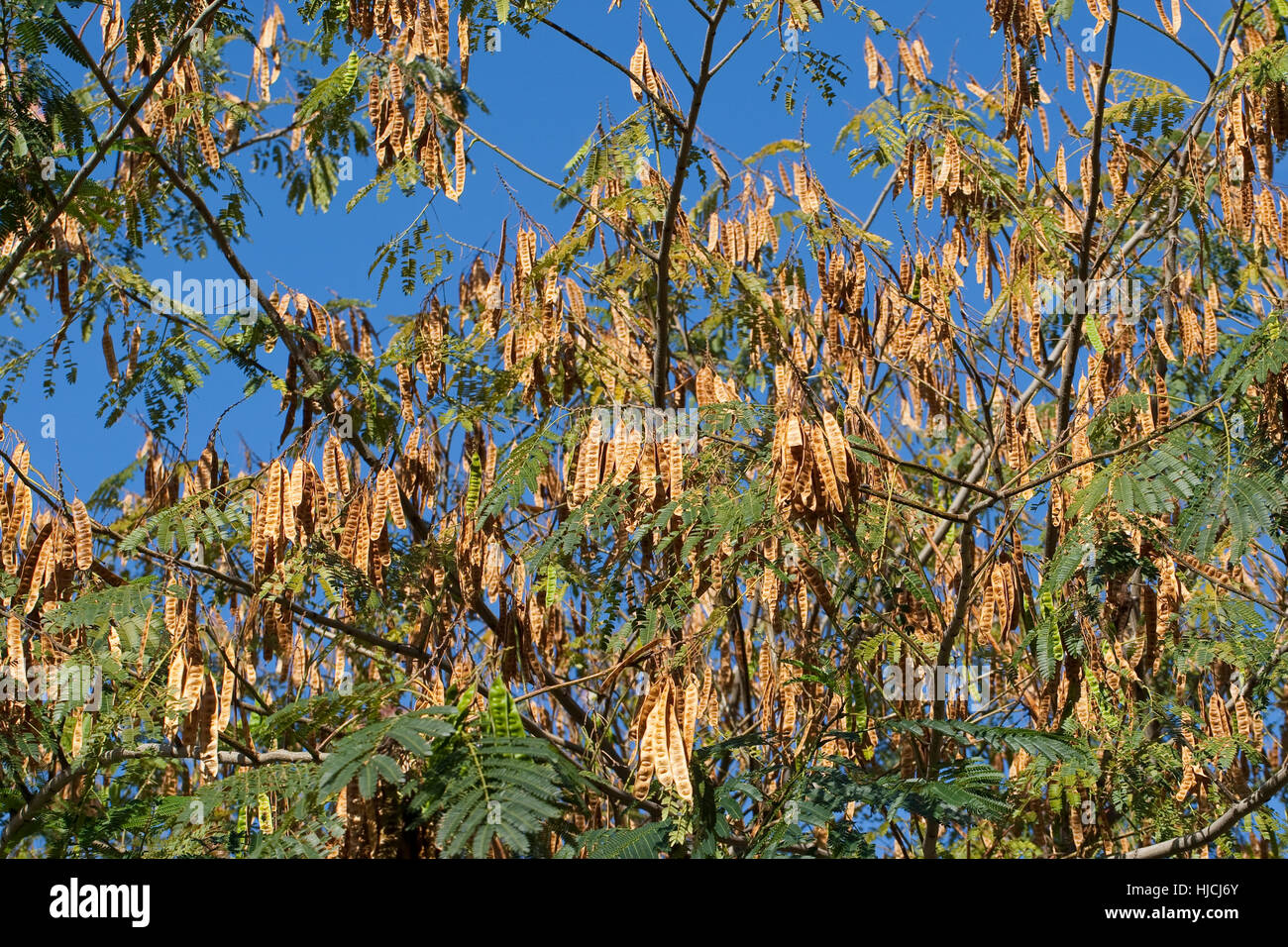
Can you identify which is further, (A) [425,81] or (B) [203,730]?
(A) [425,81]

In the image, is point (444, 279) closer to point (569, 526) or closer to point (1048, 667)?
point (569, 526)

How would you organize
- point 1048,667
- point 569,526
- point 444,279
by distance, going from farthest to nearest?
1. point 444,279
2. point 1048,667
3. point 569,526

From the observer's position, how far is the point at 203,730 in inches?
137

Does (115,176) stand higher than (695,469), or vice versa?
(115,176)

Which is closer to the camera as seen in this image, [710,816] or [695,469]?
[710,816]

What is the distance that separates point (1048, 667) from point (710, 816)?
138 centimetres
